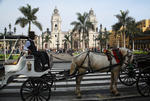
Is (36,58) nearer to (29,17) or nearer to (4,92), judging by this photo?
(4,92)

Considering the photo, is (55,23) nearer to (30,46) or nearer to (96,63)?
(30,46)

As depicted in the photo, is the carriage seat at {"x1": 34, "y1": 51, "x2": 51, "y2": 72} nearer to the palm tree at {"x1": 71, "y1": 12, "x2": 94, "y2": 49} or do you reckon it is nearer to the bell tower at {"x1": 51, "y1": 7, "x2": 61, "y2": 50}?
the palm tree at {"x1": 71, "y1": 12, "x2": 94, "y2": 49}

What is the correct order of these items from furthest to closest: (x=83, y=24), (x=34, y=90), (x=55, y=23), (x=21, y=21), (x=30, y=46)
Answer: (x=55, y=23), (x=83, y=24), (x=21, y=21), (x=30, y=46), (x=34, y=90)

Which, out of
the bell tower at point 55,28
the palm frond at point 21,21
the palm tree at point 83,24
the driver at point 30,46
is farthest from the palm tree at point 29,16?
the bell tower at point 55,28

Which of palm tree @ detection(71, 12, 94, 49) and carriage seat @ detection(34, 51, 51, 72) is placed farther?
palm tree @ detection(71, 12, 94, 49)

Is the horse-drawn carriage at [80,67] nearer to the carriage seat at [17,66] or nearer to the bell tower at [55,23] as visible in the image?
the carriage seat at [17,66]

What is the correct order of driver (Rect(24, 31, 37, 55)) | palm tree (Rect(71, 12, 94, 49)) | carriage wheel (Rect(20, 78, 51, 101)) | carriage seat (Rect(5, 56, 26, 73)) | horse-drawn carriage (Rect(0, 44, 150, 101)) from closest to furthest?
carriage wheel (Rect(20, 78, 51, 101))
horse-drawn carriage (Rect(0, 44, 150, 101))
carriage seat (Rect(5, 56, 26, 73))
driver (Rect(24, 31, 37, 55))
palm tree (Rect(71, 12, 94, 49))

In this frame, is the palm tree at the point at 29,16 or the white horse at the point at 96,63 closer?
the white horse at the point at 96,63

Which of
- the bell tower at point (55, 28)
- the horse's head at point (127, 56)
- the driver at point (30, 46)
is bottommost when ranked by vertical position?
the horse's head at point (127, 56)

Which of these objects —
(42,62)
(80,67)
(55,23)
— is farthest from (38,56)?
(55,23)

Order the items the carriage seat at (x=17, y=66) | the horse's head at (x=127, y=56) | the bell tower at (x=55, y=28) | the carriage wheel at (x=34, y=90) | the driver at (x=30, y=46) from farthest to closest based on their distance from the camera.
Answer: the bell tower at (x=55, y=28), the horse's head at (x=127, y=56), the driver at (x=30, y=46), the carriage seat at (x=17, y=66), the carriage wheel at (x=34, y=90)

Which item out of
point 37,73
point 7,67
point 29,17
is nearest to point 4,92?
point 7,67

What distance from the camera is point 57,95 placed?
20.7 feet

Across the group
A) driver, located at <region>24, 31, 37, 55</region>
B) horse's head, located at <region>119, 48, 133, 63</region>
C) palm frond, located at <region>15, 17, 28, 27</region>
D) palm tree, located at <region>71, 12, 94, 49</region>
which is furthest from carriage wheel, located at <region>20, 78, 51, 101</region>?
palm tree, located at <region>71, 12, 94, 49</region>
